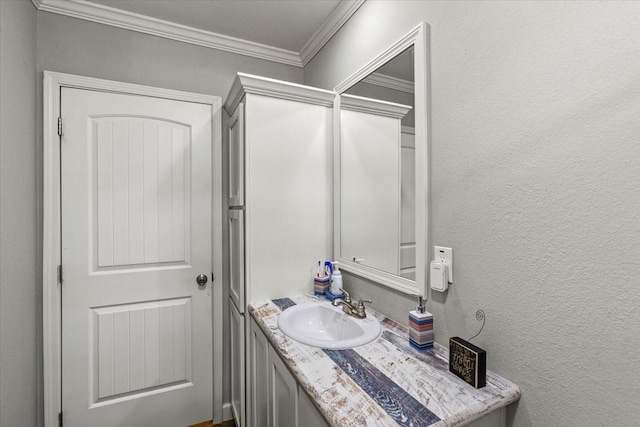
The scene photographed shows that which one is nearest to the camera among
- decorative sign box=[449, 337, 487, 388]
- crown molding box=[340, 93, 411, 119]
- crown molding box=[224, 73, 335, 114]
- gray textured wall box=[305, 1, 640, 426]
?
gray textured wall box=[305, 1, 640, 426]

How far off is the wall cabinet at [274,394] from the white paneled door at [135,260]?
2.06 feet

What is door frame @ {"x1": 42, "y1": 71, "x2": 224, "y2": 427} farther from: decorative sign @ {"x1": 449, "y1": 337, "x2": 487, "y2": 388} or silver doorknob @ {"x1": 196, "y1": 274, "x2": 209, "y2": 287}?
decorative sign @ {"x1": 449, "y1": 337, "x2": 487, "y2": 388}

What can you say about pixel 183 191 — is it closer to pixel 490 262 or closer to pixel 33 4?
pixel 33 4

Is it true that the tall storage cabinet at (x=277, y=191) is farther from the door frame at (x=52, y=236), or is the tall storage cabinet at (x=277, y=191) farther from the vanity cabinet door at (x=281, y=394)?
the door frame at (x=52, y=236)

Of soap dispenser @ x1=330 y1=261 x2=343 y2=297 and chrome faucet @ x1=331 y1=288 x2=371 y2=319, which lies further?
soap dispenser @ x1=330 y1=261 x2=343 y2=297

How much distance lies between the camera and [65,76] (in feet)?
5.50

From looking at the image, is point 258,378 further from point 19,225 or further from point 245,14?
point 245,14

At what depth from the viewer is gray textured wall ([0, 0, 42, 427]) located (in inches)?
52.2

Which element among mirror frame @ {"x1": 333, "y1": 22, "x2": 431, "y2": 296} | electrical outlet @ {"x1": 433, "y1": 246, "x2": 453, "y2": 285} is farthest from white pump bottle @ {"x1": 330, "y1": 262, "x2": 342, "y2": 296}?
electrical outlet @ {"x1": 433, "y1": 246, "x2": 453, "y2": 285}

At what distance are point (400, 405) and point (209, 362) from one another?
160cm

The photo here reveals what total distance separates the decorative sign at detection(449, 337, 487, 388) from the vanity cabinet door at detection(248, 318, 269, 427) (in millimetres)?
766

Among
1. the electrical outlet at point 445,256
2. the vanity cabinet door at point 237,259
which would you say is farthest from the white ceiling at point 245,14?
the electrical outlet at point 445,256

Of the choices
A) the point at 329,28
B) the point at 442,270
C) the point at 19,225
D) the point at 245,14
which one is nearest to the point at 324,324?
the point at 442,270

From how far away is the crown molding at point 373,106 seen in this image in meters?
1.32
